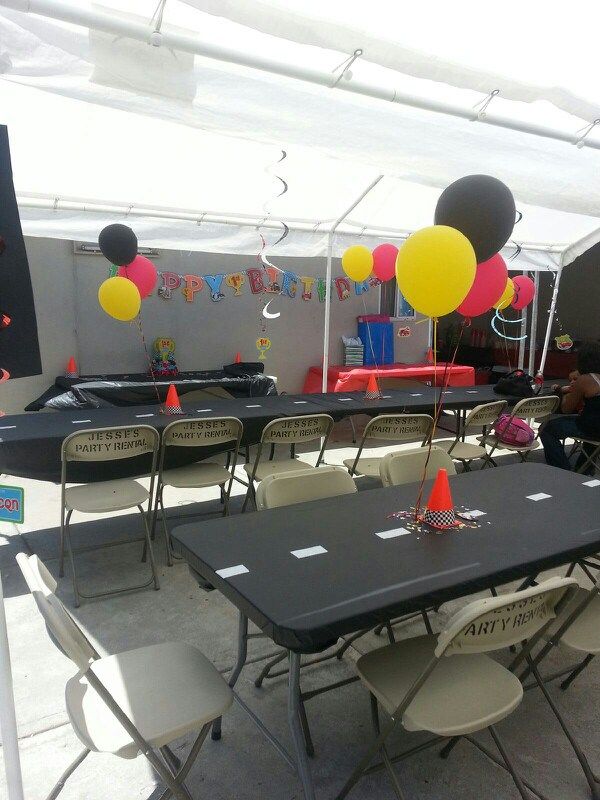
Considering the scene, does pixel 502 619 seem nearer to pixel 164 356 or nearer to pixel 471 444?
pixel 471 444

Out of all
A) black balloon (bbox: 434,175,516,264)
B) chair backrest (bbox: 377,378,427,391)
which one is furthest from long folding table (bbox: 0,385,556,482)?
chair backrest (bbox: 377,378,427,391)

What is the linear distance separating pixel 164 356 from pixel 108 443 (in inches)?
154

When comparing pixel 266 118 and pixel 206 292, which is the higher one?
pixel 266 118

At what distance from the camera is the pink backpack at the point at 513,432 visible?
470cm

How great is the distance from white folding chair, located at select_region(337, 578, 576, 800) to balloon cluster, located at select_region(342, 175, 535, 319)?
101 centimetres

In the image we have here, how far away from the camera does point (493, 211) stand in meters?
2.40

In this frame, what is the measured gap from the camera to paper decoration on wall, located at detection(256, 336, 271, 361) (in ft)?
25.1

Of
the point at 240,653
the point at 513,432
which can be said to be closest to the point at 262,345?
the point at 513,432

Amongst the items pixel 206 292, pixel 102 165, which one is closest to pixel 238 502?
pixel 102 165

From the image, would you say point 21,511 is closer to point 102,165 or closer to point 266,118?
point 266,118

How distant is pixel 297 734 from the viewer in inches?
63.4

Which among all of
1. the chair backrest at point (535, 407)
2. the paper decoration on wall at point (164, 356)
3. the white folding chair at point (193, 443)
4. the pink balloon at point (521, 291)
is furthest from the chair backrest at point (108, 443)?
the pink balloon at point (521, 291)

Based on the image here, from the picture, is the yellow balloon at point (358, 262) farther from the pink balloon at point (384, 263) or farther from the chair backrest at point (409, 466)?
the chair backrest at point (409, 466)

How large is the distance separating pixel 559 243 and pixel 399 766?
6440 mm
